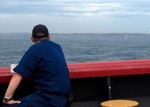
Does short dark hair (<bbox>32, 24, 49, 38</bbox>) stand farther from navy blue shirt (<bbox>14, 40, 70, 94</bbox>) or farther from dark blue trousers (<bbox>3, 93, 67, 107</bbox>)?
dark blue trousers (<bbox>3, 93, 67, 107</bbox>)

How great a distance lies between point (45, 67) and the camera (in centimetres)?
351

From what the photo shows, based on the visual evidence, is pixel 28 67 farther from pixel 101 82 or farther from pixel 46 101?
pixel 101 82

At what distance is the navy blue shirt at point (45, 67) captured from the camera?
3.48m

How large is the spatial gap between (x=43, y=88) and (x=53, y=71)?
0.19 meters

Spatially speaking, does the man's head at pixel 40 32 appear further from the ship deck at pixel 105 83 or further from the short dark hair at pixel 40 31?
the ship deck at pixel 105 83

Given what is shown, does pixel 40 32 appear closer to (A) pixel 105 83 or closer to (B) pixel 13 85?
(B) pixel 13 85

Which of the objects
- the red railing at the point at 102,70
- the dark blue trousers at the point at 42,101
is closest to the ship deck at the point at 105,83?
the red railing at the point at 102,70

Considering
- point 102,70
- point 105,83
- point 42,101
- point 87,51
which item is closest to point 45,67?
point 42,101

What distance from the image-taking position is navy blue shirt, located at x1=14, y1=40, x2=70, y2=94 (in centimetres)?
348

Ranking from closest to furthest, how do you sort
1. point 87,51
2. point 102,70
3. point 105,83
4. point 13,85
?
1. point 13,85
2. point 102,70
3. point 105,83
4. point 87,51

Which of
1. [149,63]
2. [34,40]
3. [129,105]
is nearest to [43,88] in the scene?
[34,40]

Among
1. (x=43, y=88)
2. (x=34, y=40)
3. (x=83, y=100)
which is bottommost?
(x=83, y=100)

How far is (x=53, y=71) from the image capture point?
11.5 feet

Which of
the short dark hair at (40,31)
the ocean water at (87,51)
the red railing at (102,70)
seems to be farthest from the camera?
the ocean water at (87,51)
